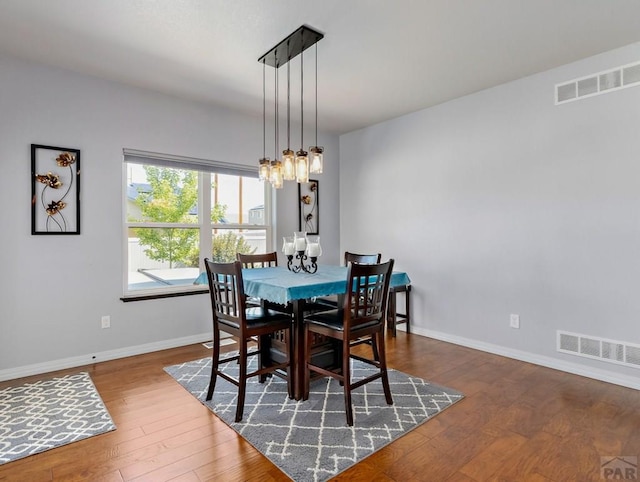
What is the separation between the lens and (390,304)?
3.97m

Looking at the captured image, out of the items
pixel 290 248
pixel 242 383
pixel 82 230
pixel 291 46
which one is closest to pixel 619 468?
pixel 242 383

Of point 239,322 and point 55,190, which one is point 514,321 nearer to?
point 239,322

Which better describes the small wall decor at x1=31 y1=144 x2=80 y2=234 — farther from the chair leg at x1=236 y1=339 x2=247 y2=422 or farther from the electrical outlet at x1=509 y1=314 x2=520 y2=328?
the electrical outlet at x1=509 y1=314 x2=520 y2=328

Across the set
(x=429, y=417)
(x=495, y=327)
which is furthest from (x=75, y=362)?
(x=495, y=327)

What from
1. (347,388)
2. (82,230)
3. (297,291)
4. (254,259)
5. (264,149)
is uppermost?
(264,149)

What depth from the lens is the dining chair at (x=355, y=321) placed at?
7.31ft

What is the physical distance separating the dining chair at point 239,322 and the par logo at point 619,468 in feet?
5.73

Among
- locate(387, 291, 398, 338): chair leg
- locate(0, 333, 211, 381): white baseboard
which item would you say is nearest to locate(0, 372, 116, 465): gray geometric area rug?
locate(0, 333, 211, 381): white baseboard

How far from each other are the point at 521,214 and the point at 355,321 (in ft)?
6.83

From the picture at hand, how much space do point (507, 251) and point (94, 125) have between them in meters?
3.95

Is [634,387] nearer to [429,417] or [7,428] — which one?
[429,417]

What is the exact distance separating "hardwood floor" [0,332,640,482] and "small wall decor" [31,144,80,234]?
4.15ft

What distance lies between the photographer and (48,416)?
231 cm

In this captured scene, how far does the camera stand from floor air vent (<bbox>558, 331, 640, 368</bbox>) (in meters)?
2.75
